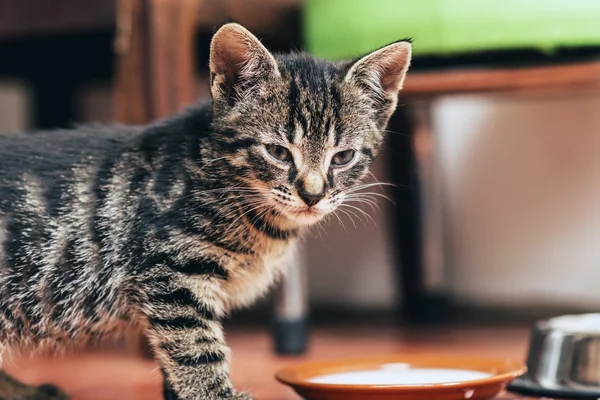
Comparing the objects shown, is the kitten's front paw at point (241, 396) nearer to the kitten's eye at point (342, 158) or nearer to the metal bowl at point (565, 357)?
the kitten's eye at point (342, 158)

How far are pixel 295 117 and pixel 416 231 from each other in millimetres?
1137

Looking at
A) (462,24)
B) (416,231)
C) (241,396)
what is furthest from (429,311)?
(241,396)

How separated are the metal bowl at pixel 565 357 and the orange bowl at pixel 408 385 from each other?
10 cm

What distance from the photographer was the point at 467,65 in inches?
67.5

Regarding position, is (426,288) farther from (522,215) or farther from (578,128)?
(578,128)

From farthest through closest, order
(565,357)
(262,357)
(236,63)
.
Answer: (262,357) → (565,357) → (236,63)

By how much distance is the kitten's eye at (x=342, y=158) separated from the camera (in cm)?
131

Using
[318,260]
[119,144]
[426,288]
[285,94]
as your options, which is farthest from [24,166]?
[318,260]

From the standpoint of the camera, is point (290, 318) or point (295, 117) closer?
point (295, 117)

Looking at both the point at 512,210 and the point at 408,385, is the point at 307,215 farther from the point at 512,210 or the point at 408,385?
the point at 512,210

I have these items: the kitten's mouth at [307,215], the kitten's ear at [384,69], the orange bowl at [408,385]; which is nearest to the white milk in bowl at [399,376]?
the orange bowl at [408,385]

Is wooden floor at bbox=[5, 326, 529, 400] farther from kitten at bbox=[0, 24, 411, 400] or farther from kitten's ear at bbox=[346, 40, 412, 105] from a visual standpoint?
kitten's ear at bbox=[346, 40, 412, 105]

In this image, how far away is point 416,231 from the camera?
92.8 inches

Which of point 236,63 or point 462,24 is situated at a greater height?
point 462,24
